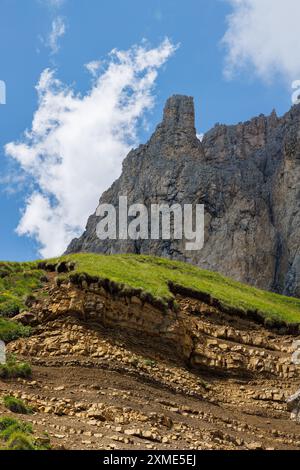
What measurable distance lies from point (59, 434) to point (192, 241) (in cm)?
7844

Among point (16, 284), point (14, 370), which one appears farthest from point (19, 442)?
point (16, 284)

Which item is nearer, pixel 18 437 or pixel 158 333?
pixel 18 437

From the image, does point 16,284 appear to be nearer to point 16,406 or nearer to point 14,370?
point 14,370

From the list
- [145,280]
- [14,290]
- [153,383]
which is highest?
[145,280]

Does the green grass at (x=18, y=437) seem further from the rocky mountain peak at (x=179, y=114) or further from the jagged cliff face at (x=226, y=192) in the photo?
the rocky mountain peak at (x=179, y=114)

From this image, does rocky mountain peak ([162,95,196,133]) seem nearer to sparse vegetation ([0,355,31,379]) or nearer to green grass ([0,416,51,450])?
sparse vegetation ([0,355,31,379])

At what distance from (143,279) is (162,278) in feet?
9.04

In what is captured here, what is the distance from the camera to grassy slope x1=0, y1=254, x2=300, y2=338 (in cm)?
3011

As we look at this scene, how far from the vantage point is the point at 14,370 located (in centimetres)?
2228

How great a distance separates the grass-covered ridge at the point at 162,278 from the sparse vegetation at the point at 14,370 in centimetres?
758

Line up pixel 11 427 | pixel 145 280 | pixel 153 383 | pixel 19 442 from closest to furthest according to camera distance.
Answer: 1. pixel 19 442
2. pixel 11 427
3. pixel 153 383
4. pixel 145 280

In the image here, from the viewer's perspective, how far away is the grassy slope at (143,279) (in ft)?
98.8

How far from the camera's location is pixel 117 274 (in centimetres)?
3164
